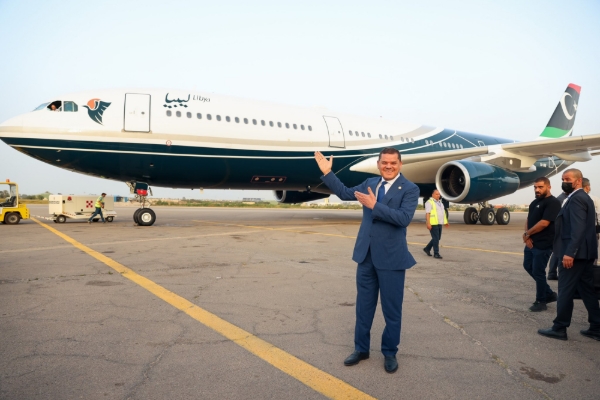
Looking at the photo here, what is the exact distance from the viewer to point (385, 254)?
2.92 m

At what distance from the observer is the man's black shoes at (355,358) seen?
112 inches

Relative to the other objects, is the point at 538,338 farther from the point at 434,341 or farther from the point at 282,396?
the point at 282,396

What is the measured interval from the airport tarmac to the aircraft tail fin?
16398 mm

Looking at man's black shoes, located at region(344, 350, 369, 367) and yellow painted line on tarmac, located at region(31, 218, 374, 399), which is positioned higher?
man's black shoes, located at region(344, 350, 369, 367)

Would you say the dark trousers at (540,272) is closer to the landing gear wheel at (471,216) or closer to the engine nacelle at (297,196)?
the landing gear wheel at (471,216)

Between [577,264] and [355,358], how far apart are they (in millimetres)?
2228

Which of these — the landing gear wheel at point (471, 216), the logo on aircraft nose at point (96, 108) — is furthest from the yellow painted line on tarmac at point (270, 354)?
the landing gear wheel at point (471, 216)

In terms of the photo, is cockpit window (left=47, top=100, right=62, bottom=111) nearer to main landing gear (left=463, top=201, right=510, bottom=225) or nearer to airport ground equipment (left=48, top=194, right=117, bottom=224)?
airport ground equipment (left=48, top=194, right=117, bottom=224)

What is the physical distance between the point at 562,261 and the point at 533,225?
1.11 metres

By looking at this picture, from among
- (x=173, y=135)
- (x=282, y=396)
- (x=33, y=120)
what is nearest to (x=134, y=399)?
(x=282, y=396)

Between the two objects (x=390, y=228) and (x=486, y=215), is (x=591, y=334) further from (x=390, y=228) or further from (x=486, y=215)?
(x=486, y=215)

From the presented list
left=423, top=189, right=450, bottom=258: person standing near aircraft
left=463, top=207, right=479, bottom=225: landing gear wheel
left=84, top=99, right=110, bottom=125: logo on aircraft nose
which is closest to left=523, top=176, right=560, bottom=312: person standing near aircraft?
left=423, top=189, right=450, bottom=258: person standing near aircraft

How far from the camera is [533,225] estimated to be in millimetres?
4645

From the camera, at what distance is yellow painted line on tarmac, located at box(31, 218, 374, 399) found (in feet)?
8.11
